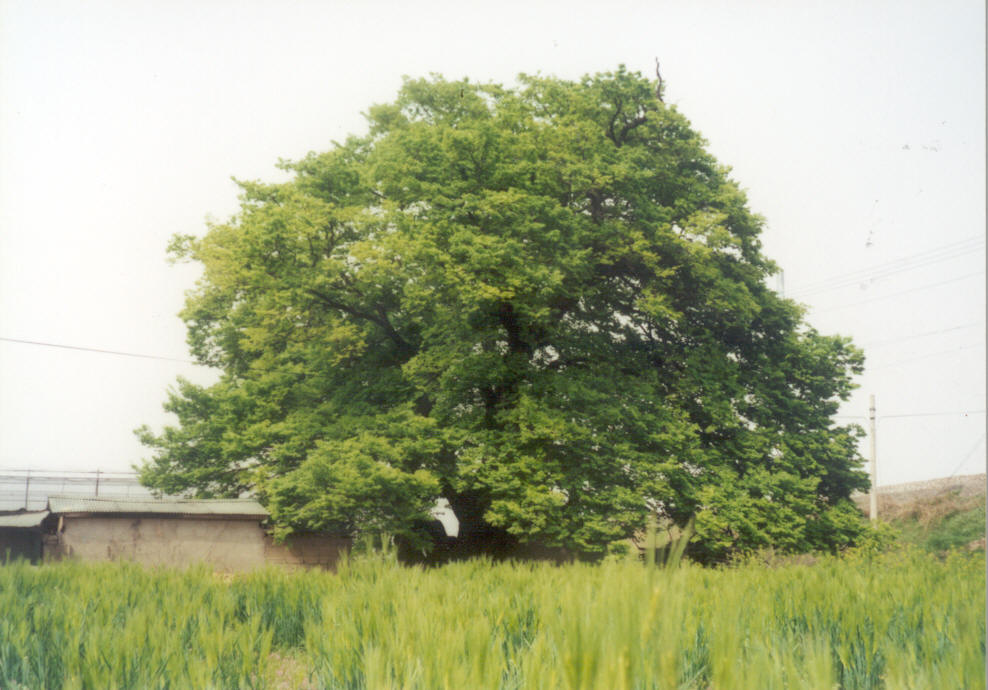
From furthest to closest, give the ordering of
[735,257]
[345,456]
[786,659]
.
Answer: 1. [735,257]
2. [345,456]
3. [786,659]

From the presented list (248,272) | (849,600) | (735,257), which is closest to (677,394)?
(735,257)

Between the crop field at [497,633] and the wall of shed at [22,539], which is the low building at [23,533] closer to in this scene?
the wall of shed at [22,539]

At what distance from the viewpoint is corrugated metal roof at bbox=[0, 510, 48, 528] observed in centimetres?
2011

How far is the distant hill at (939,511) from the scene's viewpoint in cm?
2023

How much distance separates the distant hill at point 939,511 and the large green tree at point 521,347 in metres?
6.27

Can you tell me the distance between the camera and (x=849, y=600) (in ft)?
12.1

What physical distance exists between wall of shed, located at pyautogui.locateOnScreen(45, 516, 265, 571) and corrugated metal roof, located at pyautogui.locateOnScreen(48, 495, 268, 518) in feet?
1.07

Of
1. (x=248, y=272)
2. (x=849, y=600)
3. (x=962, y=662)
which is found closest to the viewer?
(x=962, y=662)

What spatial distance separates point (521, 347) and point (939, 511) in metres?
15.8

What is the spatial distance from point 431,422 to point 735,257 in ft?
30.2

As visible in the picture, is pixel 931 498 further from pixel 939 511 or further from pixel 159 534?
pixel 159 534

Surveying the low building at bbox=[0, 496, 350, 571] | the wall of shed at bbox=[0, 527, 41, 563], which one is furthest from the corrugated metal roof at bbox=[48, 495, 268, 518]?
the wall of shed at bbox=[0, 527, 41, 563]

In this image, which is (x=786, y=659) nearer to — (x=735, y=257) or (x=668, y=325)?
(x=668, y=325)

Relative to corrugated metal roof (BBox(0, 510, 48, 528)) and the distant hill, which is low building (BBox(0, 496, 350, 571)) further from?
the distant hill
